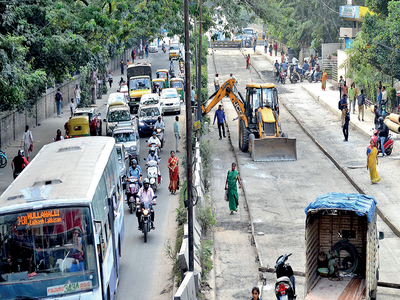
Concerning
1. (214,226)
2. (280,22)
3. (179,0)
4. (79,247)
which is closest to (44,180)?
(79,247)

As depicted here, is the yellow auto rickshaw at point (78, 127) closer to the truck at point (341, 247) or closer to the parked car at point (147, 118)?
the parked car at point (147, 118)

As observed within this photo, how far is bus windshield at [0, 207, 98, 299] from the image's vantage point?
404 inches

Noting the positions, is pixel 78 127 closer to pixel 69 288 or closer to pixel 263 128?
pixel 263 128

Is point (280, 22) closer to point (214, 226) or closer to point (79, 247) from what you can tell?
point (214, 226)

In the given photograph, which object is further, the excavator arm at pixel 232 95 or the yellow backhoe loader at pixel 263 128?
the excavator arm at pixel 232 95

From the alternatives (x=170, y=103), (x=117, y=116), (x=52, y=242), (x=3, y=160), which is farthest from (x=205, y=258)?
(x=170, y=103)

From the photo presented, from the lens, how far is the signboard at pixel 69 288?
10.4 meters

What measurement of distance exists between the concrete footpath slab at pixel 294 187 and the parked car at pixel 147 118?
4332 millimetres

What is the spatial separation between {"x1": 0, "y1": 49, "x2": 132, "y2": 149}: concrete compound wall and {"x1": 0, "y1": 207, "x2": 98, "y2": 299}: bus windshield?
63.9 feet

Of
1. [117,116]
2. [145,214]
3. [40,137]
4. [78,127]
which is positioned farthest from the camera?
[40,137]

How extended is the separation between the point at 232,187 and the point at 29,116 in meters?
14.4

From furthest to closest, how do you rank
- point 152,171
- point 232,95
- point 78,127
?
point 232,95, point 78,127, point 152,171

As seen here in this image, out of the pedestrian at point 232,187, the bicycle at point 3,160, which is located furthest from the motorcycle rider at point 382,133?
the bicycle at point 3,160

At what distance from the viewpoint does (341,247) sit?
1304 centimetres
